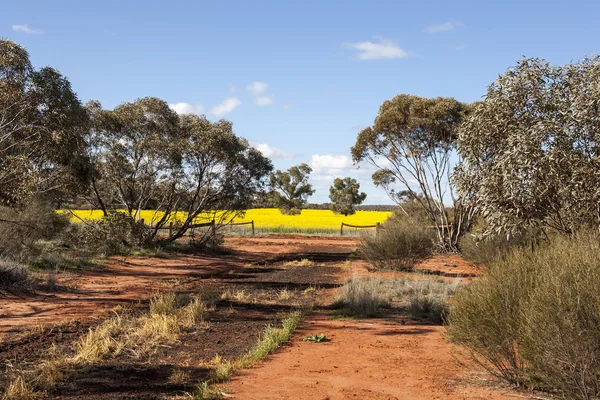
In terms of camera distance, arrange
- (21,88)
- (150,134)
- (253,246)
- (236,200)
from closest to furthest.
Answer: (21,88)
(150,134)
(236,200)
(253,246)

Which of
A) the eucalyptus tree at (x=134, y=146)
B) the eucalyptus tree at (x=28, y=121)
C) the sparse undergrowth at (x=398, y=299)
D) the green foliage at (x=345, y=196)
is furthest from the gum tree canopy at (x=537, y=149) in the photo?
the green foliage at (x=345, y=196)

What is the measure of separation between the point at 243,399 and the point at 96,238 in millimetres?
15033

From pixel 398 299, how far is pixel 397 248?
520 centimetres

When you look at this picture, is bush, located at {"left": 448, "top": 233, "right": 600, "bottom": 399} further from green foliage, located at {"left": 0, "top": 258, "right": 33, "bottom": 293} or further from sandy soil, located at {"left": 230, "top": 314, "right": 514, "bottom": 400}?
green foliage, located at {"left": 0, "top": 258, "right": 33, "bottom": 293}

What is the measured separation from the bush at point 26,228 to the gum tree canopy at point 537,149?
12348mm

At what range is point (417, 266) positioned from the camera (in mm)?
20516

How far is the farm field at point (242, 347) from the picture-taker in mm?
6137

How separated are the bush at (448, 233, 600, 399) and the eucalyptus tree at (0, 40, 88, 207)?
995cm

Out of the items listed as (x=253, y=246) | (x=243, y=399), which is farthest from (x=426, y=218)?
(x=243, y=399)

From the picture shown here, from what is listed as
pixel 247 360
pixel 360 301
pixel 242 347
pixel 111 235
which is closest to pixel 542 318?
pixel 247 360

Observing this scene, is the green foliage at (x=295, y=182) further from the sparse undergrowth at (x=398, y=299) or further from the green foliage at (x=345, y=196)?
the sparse undergrowth at (x=398, y=299)

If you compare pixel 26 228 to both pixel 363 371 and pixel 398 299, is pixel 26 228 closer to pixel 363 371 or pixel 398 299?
pixel 398 299

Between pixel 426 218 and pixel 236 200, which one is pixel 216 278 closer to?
pixel 236 200

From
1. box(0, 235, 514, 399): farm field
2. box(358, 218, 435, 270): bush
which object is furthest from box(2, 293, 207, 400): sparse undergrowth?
box(358, 218, 435, 270): bush
